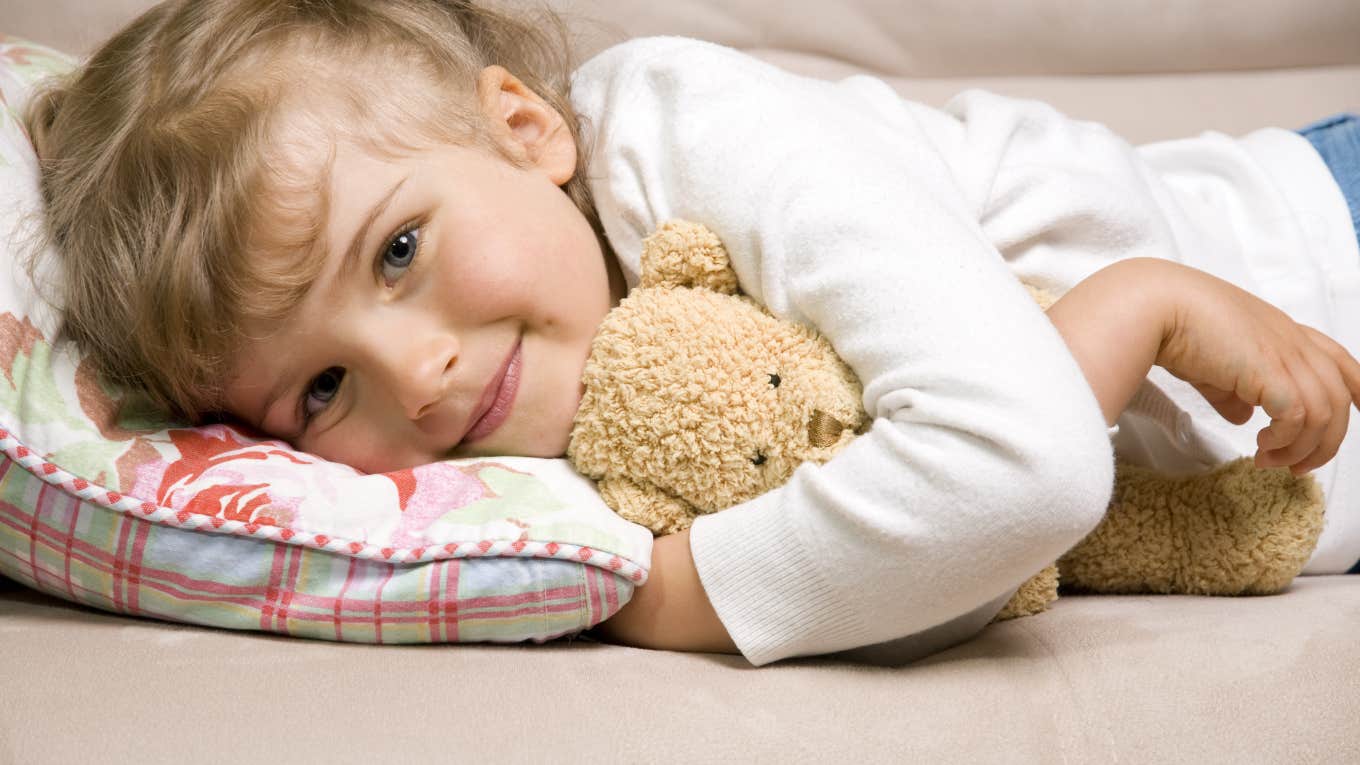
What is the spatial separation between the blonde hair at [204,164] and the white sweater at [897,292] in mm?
162

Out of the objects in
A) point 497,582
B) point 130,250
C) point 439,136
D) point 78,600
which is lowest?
point 78,600

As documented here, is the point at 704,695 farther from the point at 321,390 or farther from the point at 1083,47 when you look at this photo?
the point at 1083,47

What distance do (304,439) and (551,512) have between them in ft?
0.84

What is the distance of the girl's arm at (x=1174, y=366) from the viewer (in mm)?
868

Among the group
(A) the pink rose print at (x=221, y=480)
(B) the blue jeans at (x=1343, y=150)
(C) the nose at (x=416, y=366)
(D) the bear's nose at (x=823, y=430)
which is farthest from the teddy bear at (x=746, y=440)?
(B) the blue jeans at (x=1343, y=150)

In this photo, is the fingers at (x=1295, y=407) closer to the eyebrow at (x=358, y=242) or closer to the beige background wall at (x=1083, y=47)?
the eyebrow at (x=358, y=242)

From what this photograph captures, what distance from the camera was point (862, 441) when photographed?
814mm

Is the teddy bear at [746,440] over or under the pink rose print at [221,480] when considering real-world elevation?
over

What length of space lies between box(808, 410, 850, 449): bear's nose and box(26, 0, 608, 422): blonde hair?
1.08 feet

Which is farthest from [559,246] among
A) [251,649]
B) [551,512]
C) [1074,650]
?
[1074,650]

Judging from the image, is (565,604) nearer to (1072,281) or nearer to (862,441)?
(862,441)

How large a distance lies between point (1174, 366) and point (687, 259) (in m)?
0.38

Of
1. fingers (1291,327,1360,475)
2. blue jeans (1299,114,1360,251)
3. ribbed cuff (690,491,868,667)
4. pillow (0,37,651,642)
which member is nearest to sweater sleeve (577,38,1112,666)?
ribbed cuff (690,491,868,667)

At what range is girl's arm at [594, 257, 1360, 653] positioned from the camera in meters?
0.87
